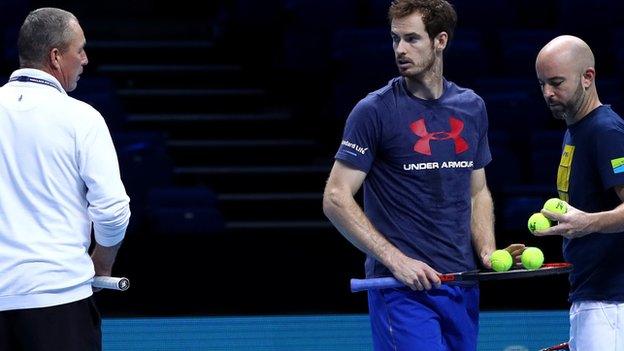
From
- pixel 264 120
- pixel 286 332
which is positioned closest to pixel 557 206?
pixel 286 332

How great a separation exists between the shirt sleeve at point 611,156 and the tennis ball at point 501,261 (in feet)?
1.31

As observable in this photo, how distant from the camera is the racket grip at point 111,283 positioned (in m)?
3.71

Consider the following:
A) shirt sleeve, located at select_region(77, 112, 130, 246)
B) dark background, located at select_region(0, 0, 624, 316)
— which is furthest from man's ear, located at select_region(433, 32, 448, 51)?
dark background, located at select_region(0, 0, 624, 316)

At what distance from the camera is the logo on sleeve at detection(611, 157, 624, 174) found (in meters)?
4.19

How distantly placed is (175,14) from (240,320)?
22.5 feet

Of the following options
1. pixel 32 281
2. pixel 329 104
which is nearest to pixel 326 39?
pixel 329 104

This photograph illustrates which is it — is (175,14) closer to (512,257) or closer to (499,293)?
(499,293)

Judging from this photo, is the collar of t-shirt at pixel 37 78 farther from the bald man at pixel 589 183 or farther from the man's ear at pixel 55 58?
the bald man at pixel 589 183

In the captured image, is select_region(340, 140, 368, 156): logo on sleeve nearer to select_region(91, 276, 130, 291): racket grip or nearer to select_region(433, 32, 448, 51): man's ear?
select_region(433, 32, 448, 51): man's ear

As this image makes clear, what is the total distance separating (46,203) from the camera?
12.3 feet

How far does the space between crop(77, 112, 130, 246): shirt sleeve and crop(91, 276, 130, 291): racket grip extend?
0.16 m

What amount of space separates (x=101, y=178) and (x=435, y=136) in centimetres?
117

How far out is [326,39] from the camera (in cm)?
1041

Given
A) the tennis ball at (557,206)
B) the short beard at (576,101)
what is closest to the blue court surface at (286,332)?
the short beard at (576,101)
